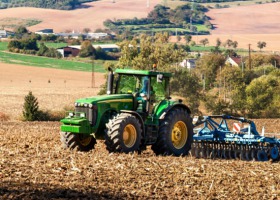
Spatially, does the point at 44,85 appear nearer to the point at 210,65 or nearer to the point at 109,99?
the point at 210,65

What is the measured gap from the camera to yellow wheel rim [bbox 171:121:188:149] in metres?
16.0

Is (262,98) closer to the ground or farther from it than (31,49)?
closer to the ground

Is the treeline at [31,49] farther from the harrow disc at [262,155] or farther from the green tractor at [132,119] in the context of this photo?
the green tractor at [132,119]

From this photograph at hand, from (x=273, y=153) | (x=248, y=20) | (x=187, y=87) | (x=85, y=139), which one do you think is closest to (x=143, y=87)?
(x=85, y=139)

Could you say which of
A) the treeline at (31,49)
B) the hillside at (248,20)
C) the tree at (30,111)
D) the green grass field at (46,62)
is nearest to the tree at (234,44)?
the hillside at (248,20)

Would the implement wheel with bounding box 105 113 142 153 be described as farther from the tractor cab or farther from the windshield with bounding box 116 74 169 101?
the windshield with bounding box 116 74 169 101

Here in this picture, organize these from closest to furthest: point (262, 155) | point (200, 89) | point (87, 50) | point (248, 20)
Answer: point (262, 155), point (200, 89), point (87, 50), point (248, 20)

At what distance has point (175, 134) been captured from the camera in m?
16.0

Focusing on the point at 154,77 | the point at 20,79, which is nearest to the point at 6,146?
the point at 154,77

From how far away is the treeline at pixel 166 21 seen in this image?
16871 centimetres

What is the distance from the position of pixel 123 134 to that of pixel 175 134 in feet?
5.70

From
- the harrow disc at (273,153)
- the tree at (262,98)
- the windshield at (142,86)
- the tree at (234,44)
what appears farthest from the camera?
the tree at (234,44)

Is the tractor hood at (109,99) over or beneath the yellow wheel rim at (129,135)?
over

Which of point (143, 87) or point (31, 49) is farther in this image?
point (31, 49)
